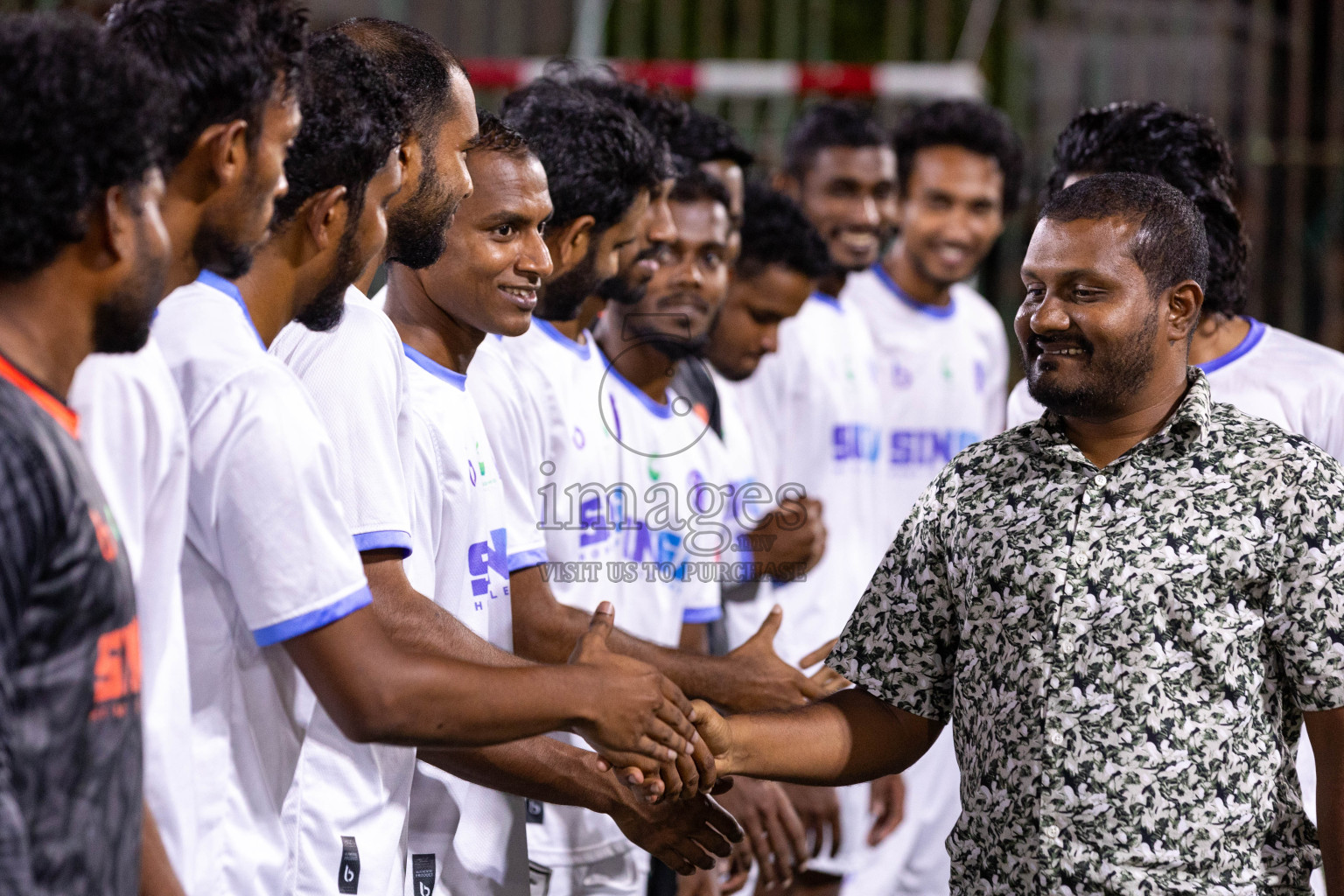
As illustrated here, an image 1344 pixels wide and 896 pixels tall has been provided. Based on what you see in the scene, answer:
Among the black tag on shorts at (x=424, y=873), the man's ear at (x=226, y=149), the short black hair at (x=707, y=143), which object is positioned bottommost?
the black tag on shorts at (x=424, y=873)

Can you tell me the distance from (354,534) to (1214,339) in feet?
6.01

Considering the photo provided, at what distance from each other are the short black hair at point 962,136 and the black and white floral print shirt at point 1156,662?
11.3 ft

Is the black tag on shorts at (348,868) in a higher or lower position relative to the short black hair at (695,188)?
lower

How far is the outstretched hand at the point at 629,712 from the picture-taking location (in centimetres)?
214

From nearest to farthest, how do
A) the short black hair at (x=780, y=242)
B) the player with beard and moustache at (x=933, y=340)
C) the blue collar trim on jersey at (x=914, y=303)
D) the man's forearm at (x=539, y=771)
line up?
1. the man's forearm at (x=539, y=771)
2. the short black hair at (x=780, y=242)
3. the player with beard and moustache at (x=933, y=340)
4. the blue collar trim on jersey at (x=914, y=303)

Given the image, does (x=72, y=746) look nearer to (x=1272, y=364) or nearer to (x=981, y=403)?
(x=1272, y=364)

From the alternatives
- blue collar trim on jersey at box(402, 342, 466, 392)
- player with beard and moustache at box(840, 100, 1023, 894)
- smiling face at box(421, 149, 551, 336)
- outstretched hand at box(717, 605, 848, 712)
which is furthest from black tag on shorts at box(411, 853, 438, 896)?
player with beard and moustache at box(840, 100, 1023, 894)

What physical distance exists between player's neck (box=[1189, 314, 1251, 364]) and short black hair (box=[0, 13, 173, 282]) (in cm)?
216

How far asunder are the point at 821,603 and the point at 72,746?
336 cm

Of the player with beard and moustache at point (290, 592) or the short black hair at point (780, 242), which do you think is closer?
the player with beard and moustache at point (290, 592)

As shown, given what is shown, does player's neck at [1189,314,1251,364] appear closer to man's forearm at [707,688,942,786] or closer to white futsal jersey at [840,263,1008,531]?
man's forearm at [707,688,942,786]

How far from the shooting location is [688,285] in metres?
3.72

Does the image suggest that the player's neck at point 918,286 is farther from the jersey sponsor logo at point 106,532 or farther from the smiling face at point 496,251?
the jersey sponsor logo at point 106,532

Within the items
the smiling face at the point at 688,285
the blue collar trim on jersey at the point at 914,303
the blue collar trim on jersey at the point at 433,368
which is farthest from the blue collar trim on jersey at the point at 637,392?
the blue collar trim on jersey at the point at 914,303
